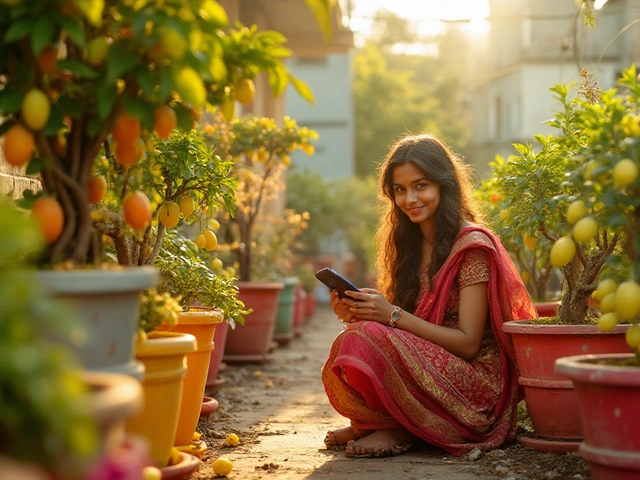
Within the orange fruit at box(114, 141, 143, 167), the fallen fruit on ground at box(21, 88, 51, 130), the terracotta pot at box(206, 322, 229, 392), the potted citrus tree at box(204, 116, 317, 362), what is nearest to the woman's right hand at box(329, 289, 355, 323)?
the terracotta pot at box(206, 322, 229, 392)

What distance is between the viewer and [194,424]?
3.63 meters

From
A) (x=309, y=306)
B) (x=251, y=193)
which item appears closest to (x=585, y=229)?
(x=251, y=193)

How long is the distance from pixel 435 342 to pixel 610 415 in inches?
53.1

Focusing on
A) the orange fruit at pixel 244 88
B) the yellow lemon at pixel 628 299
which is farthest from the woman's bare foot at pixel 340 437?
the orange fruit at pixel 244 88

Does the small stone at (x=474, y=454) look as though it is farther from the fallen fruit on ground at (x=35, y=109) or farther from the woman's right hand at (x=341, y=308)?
the fallen fruit on ground at (x=35, y=109)

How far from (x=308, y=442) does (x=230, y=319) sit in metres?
0.72

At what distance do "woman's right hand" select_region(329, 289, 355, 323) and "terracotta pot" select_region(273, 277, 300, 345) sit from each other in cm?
459

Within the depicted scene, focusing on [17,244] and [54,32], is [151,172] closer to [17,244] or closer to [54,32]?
[54,32]

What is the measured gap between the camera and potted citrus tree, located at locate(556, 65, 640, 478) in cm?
268

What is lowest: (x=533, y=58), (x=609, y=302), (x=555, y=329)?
(x=555, y=329)

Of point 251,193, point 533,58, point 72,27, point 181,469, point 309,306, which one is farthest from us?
point 533,58

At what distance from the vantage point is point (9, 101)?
94.7 inches

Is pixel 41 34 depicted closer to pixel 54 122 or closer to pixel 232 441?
pixel 54 122

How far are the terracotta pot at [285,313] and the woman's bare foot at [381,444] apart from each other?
4.76 m
